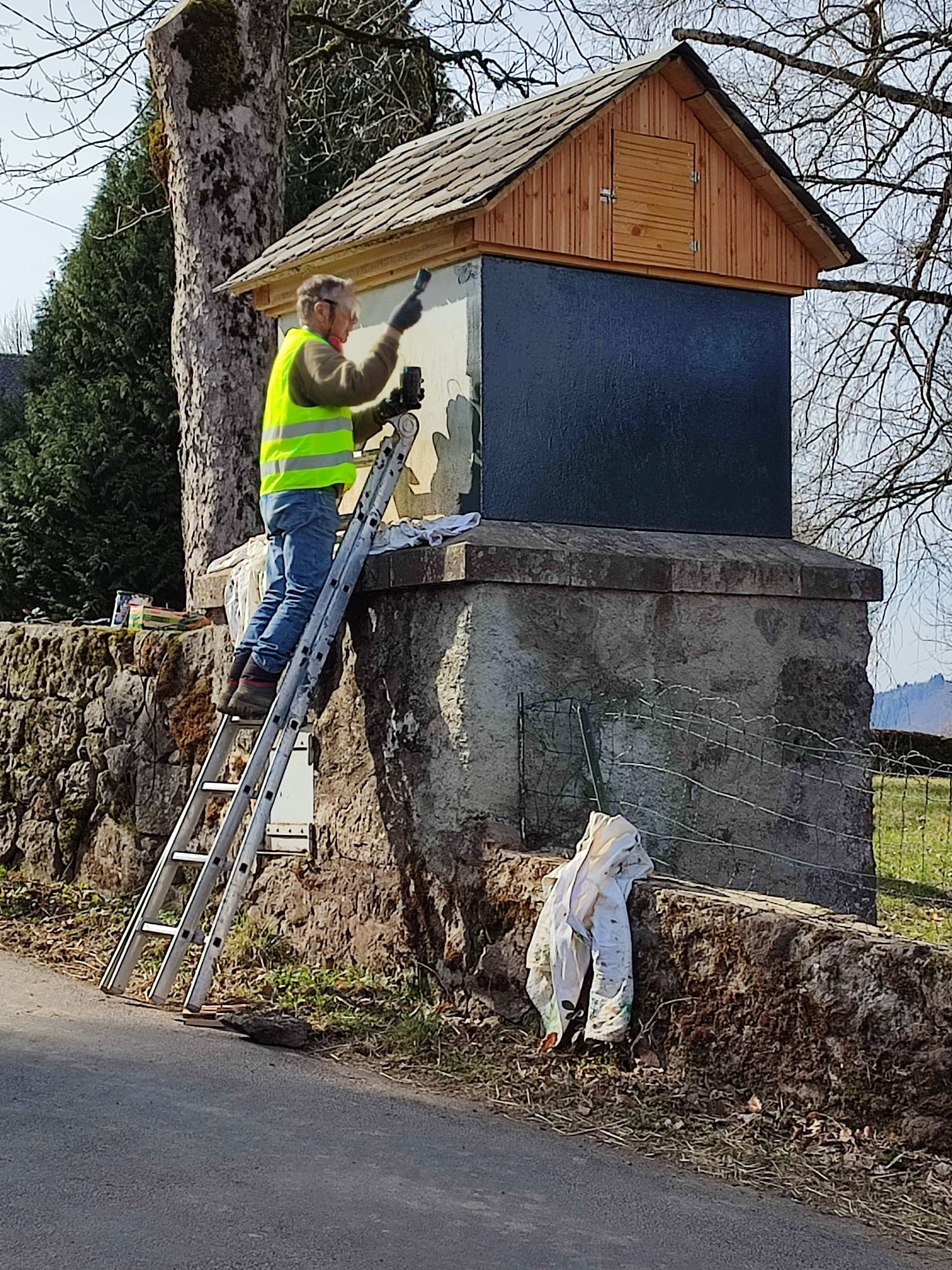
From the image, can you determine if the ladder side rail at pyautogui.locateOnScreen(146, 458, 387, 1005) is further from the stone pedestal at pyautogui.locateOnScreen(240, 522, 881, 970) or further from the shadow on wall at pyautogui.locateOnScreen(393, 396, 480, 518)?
the shadow on wall at pyautogui.locateOnScreen(393, 396, 480, 518)

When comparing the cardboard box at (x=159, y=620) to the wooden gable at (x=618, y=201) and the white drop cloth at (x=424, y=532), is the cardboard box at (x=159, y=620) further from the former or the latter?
the white drop cloth at (x=424, y=532)

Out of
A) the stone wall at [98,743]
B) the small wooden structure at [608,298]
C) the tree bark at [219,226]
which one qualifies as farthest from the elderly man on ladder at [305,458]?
the tree bark at [219,226]

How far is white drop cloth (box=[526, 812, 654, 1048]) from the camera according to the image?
5.36 metres

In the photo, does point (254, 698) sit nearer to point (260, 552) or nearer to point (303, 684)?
point (303, 684)

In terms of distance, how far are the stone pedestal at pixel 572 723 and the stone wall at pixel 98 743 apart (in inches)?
47.9

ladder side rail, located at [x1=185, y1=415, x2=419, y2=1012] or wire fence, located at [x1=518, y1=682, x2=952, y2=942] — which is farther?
wire fence, located at [x1=518, y1=682, x2=952, y2=942]

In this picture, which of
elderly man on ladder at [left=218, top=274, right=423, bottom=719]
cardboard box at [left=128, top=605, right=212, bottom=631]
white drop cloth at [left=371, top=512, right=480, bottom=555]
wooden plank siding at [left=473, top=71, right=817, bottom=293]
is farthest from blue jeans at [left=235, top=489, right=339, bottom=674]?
cardboard box at [left=128, top=605, right=212, bottom=631]

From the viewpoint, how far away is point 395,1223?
13.5 ft

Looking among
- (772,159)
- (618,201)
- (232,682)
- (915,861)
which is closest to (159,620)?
(232,682)

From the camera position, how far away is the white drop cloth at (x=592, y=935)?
17.6ft

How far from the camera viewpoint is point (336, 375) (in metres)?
6.79

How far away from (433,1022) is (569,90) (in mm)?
4405

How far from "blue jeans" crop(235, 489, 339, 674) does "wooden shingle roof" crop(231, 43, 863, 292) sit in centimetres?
127

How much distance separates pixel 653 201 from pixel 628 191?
0.45ft
